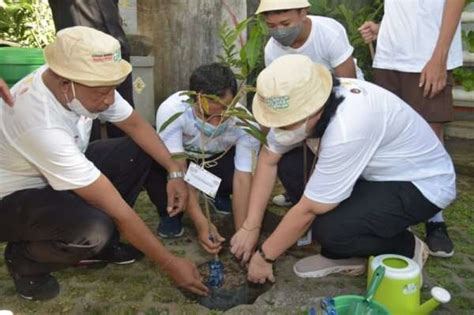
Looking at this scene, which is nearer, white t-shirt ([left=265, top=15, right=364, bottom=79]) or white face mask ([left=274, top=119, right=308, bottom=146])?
white face mask ([left=274, top=119, right=308, bottom=146])

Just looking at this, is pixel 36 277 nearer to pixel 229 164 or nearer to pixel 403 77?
pixel 229 164

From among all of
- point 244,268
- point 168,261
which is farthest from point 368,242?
point 168,261

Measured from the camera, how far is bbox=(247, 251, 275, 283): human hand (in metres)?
2.06

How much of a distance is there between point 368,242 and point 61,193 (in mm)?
1227

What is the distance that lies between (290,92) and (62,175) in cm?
82

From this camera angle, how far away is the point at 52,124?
1764 mm

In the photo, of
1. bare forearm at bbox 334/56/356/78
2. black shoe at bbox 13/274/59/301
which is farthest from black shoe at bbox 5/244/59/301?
bare forearm at bbox 334/56/356/78

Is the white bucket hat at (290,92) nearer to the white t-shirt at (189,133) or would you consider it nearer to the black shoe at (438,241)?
the white t-shirt at (189,133)

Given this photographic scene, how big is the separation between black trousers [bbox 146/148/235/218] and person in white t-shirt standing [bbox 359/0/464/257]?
914 millimetres

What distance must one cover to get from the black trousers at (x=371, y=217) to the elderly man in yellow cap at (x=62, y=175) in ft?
1.82

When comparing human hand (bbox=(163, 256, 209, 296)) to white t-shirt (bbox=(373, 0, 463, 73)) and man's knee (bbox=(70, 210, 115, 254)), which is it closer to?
man's knee (bbox=(70, 210, 115, 254))

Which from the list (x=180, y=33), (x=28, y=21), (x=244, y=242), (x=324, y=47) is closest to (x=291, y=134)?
(x=244, y=242)

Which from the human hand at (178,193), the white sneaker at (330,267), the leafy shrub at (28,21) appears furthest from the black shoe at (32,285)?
the leafy shrub at (28,21)

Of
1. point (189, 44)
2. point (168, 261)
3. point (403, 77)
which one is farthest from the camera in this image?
point (189, 44)
